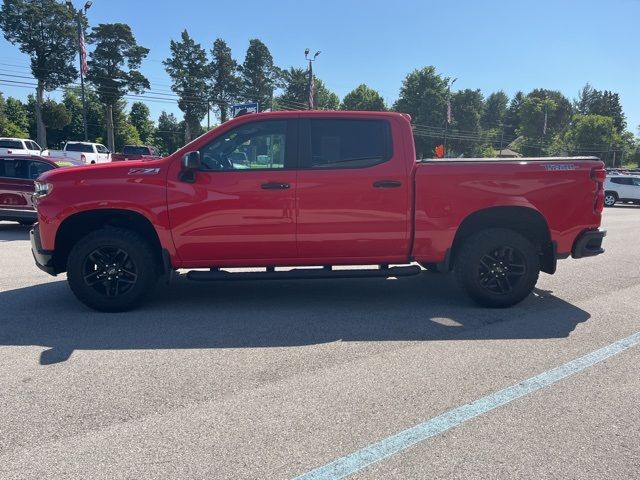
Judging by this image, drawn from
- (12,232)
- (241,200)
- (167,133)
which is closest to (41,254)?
(241,200)

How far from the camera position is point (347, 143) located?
532 centimetres

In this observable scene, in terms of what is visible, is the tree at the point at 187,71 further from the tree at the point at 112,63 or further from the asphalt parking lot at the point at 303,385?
the asphalt parking lot at the point at 303,385

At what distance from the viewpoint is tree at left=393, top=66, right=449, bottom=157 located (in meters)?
73.9

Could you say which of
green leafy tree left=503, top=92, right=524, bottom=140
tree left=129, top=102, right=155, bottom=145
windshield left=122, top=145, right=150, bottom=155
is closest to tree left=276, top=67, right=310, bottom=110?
tree left=129, top=102, right=155, bottom=145

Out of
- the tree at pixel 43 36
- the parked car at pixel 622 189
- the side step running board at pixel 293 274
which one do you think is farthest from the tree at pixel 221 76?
the side step running board at pixel 293 274

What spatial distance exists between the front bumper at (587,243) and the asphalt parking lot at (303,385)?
0.65 meters

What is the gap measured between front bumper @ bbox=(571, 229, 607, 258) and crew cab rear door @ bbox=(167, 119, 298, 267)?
124 inches

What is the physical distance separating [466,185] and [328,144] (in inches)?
60.8

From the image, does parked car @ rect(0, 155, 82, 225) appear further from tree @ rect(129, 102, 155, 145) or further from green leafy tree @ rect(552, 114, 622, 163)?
green leafy tree @ rect(552, 114, 622, 163)

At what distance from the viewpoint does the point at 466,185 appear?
17.2 feet

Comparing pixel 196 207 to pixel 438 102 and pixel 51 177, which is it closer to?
pixel 51 177

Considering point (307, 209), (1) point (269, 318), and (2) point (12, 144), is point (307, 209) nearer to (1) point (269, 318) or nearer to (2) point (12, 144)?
(1) point (269, 318)

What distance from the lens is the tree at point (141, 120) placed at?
67.6 meters

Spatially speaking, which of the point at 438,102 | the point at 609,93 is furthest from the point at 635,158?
the point at 438,102
